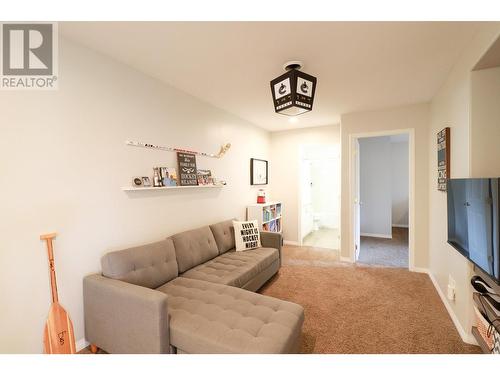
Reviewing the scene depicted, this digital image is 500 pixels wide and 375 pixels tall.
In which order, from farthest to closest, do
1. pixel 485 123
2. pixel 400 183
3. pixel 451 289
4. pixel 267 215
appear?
pixel 400 183, pixel 267 215, pixel 451 289, pixel 485 123

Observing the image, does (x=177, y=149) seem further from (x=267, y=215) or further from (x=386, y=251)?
(x=386, y=251)

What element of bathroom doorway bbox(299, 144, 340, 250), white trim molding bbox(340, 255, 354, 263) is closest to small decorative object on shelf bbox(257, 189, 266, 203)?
bathroom doorway bbox(299, 144, 340, 250)

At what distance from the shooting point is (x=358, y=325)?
7.04 feet

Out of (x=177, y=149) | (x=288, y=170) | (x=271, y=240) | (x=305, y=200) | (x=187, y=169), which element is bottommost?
(x=271, y=240)

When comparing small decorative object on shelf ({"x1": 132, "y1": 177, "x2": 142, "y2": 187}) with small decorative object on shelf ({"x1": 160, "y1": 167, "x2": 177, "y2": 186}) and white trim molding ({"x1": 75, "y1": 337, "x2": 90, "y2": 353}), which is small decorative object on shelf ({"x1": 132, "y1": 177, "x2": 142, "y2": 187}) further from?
white trim molding ({"x1": 75, "y1": 337, "x2": 90, "y2": 353})

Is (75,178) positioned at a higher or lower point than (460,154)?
lower

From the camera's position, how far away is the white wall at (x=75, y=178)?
1.55 metres

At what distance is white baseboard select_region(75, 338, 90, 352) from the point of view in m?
1.84

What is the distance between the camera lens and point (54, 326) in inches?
65.4

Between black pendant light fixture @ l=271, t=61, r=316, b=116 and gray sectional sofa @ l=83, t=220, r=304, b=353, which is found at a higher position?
black pendant light fixture @ l=271, t=61, r=316, b=116

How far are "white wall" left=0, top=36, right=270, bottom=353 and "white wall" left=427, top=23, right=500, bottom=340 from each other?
9.06 ft

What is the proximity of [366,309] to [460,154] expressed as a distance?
1.72 meters

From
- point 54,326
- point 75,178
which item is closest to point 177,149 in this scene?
point 75,178
